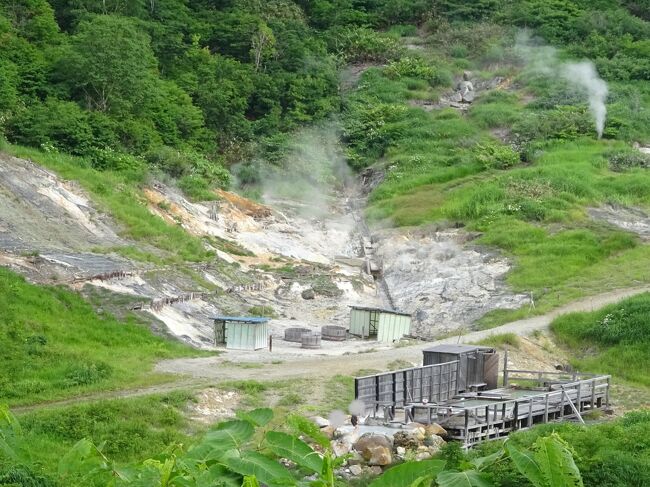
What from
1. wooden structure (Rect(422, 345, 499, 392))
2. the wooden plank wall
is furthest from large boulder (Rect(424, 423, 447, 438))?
wooden structure (Rect(422, 345, 499, 392))

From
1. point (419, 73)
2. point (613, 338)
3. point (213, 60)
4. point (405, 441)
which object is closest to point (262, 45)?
point (213, 60)

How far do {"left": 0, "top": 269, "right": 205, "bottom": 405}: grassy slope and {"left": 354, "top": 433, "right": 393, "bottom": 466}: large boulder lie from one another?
288 inches

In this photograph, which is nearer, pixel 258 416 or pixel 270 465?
pixel 270 465

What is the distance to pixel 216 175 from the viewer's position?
149 feet

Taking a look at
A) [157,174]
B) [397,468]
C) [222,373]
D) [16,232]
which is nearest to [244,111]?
[157,174]

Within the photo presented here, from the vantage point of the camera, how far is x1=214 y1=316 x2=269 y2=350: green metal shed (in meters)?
30.0

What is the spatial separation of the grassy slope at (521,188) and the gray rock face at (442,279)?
2.42ft

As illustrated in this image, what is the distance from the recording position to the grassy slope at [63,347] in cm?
2372

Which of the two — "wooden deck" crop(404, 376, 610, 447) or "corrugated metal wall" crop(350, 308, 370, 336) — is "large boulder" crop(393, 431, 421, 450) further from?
"corrugated metal wall" crop(350, 308, 370, 336)

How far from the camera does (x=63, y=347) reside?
26.1 metres

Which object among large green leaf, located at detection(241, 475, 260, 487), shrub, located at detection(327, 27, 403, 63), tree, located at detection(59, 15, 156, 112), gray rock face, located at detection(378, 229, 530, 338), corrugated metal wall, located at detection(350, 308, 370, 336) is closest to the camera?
large green leaf, located at detection(241, 475, 260, 487)

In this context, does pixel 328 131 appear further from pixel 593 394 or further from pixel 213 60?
pixel 593 394

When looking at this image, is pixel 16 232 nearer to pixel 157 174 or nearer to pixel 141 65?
pixel 157 174

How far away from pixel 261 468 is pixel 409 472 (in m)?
0.51
